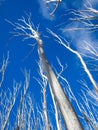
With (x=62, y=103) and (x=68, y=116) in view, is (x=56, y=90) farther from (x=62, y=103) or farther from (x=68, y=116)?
(x=68, y=116)

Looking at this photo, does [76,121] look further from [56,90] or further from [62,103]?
[56,90]

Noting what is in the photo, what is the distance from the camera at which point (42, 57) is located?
541 cm

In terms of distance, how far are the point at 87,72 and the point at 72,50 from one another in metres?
1.44

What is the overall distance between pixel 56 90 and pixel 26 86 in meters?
9.84

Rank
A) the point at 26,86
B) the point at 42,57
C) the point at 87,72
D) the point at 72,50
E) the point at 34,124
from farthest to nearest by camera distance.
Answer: the point at 34,124, the point at 26,86, the point at 72,50, the point at 87,72, the point at 42,57

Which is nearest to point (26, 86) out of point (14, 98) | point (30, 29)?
point (14, 98)

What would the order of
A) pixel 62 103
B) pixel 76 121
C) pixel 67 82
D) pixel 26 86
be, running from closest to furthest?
pixel 76 121 → pixel 62 103 → pixel 67 82 → pixel 26 86

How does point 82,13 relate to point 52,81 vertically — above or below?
above

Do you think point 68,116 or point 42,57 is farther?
point 42,57

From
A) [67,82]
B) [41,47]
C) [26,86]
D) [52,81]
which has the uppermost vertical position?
[26,86]

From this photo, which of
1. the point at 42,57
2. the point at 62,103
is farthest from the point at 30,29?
the point at 62,103

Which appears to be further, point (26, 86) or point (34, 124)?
point (34, 124)

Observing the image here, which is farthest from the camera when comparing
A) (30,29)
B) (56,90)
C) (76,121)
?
(30,29)

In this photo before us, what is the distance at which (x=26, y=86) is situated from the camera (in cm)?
1409
